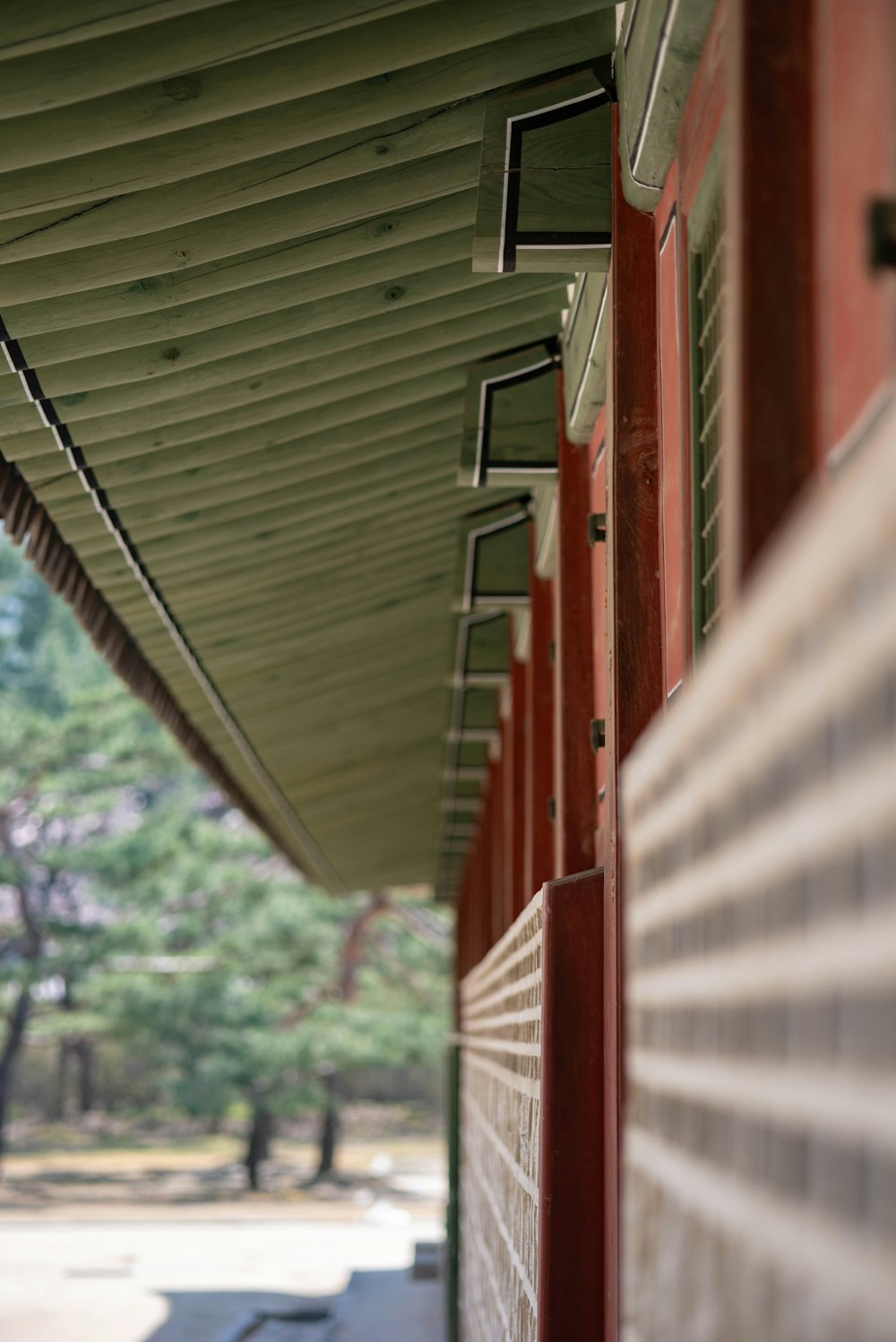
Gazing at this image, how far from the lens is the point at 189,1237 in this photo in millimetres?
15859

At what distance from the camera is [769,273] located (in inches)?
52.7

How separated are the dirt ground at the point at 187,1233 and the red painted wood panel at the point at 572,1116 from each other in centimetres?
740

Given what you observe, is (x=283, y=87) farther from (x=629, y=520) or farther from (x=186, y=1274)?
(x=186, y=1274)

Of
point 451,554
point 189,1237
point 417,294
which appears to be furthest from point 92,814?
point 417,294

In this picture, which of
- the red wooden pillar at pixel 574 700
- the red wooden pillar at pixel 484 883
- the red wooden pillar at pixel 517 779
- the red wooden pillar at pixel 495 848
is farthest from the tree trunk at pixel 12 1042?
the red wooden pillar at pixel 574 700

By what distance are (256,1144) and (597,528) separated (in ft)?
67.7

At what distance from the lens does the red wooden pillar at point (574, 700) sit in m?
3.08

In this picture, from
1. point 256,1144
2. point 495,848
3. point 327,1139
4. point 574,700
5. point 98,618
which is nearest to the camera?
point 574,700

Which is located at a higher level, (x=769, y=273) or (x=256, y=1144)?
(x=769, y=273)

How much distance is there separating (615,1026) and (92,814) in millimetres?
21591

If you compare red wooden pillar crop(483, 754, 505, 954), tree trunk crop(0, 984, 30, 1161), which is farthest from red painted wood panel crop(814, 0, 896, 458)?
tree trunk crop(0, 984, 30, 1161)

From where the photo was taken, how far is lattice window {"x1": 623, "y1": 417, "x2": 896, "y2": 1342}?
0.79 meters

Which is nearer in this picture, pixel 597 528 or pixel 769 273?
pixel 769 273

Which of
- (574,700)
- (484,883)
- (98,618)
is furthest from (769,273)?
(484,883)
